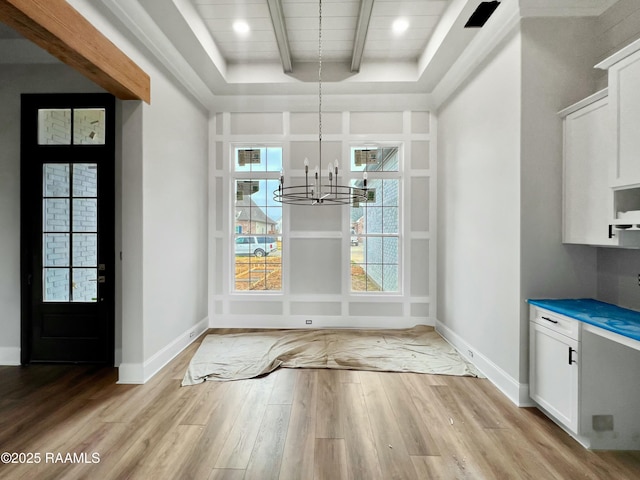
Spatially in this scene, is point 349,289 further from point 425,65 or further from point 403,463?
point 425,65

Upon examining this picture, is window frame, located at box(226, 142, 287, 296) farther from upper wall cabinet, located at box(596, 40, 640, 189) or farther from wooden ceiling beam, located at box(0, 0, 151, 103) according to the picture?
upper wall cabinet, located at box(596, 40, 640, 189)

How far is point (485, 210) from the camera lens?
3105mm

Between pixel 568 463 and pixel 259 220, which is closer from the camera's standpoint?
pixel 568 463

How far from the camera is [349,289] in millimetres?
4504

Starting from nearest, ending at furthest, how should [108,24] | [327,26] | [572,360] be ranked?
[572,360], [108,24], [327,26]

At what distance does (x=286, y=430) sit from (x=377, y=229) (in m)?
3.04

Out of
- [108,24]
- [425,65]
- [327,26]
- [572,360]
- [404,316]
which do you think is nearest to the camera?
[572,360]

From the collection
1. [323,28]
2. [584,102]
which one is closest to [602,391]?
[584,102]

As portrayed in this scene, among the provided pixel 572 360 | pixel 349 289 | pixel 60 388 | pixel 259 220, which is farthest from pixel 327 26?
pixel 60 388

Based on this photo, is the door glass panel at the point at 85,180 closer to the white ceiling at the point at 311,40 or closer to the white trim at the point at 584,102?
the white ceiling at the point at 311,40

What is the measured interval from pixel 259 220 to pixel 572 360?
3.82 meters

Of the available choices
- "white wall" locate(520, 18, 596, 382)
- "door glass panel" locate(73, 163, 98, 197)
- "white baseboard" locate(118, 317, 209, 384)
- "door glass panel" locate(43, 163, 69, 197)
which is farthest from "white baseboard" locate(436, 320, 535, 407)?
"door glass panel" locate(43, 163, 69, 197)

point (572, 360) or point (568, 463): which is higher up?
point (572, 360)

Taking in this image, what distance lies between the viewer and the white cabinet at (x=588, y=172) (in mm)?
2131
